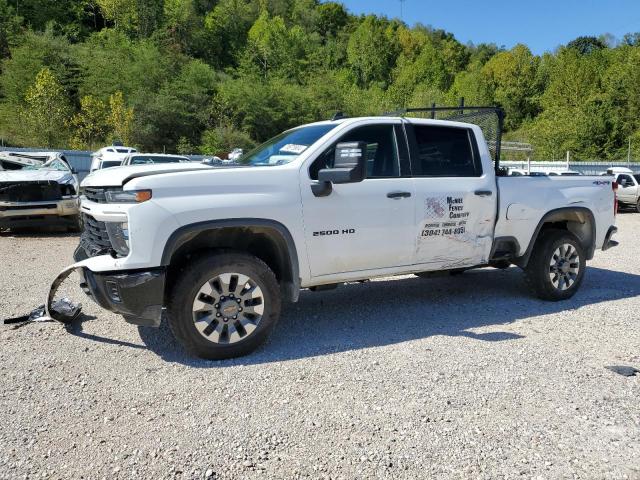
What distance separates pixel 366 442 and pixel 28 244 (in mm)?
9384

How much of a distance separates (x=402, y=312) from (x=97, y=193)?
3.20m

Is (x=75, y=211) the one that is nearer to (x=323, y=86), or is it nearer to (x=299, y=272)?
(x=299, y=272)

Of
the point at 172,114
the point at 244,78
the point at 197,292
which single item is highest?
the point at 244,78

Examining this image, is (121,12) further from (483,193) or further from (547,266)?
(547,266)

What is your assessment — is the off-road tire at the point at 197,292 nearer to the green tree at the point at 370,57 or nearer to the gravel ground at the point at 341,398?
the gravel ground at the point at 341,398

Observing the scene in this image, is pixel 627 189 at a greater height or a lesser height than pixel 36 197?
lesser

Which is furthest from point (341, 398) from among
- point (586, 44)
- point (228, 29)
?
point (586, 44)

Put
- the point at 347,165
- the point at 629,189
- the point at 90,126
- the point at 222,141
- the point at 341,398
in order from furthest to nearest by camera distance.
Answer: the point at 222,141 → the point at 90,126 → the point at 629,189 → the point at 347,165 → the point at 341,398

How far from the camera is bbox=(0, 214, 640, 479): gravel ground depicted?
8.83ft

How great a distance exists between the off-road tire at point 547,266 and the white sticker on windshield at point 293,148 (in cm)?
308

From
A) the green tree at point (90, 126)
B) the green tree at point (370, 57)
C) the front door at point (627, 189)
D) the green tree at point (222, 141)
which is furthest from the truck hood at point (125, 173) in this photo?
the green tree at point (370, 57)

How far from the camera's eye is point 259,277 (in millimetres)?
4059

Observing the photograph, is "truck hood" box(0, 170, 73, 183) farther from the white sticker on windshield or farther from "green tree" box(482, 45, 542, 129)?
"green tree" box(482, 45, 542, 129)

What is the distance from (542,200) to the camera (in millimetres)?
5629
